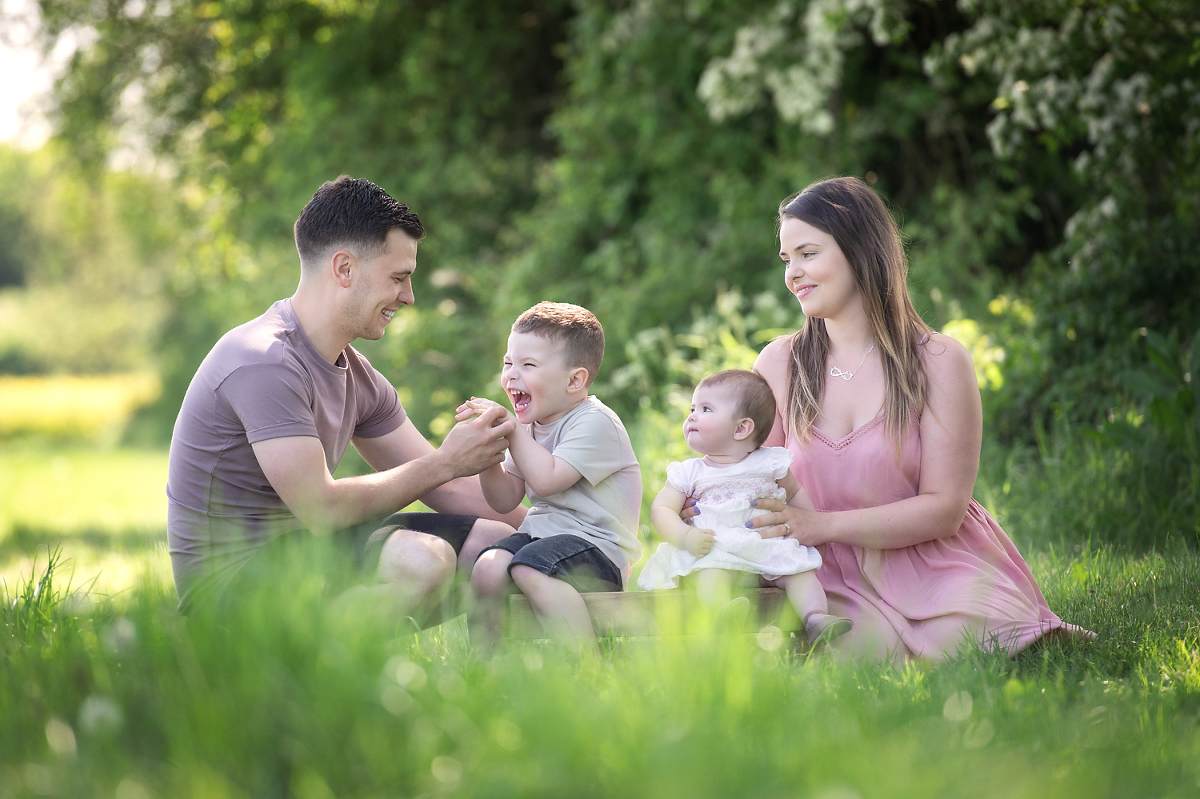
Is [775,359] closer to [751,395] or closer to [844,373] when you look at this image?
[844,373]

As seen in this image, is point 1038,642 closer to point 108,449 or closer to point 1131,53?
point 1131,53

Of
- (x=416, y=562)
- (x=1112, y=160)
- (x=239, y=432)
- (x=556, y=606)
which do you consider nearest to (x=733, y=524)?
(x=556, y=606)

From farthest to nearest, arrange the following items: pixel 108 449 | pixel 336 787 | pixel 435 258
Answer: pixel 108 449 → pixel 435 258 → pixel 336 787

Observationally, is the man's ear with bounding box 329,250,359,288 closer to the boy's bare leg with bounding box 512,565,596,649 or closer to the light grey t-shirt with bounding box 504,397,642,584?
the light grey t-shirt with bounding box 504,397,642,584

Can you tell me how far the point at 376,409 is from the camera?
3693mm

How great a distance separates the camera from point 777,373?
3.55 meters

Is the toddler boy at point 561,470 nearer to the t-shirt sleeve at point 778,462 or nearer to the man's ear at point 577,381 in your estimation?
the man's ear at point 577,381

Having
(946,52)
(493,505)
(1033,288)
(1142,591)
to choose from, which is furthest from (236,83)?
(1142,591)

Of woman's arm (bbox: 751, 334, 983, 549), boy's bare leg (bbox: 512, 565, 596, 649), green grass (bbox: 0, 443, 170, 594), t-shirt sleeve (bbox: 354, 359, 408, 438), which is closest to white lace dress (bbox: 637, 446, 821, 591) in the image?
woman's arm (bbox: 751, 334, 983, 549)

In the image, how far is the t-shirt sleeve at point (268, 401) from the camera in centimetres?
297

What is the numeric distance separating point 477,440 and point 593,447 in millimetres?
361

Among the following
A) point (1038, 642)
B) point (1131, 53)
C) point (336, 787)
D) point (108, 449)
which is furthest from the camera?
point (108, 449)

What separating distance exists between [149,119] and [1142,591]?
46.3 feet

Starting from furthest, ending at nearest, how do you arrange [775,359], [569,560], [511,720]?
1. [775,359]
2. [569,560]
3. [511,720]
